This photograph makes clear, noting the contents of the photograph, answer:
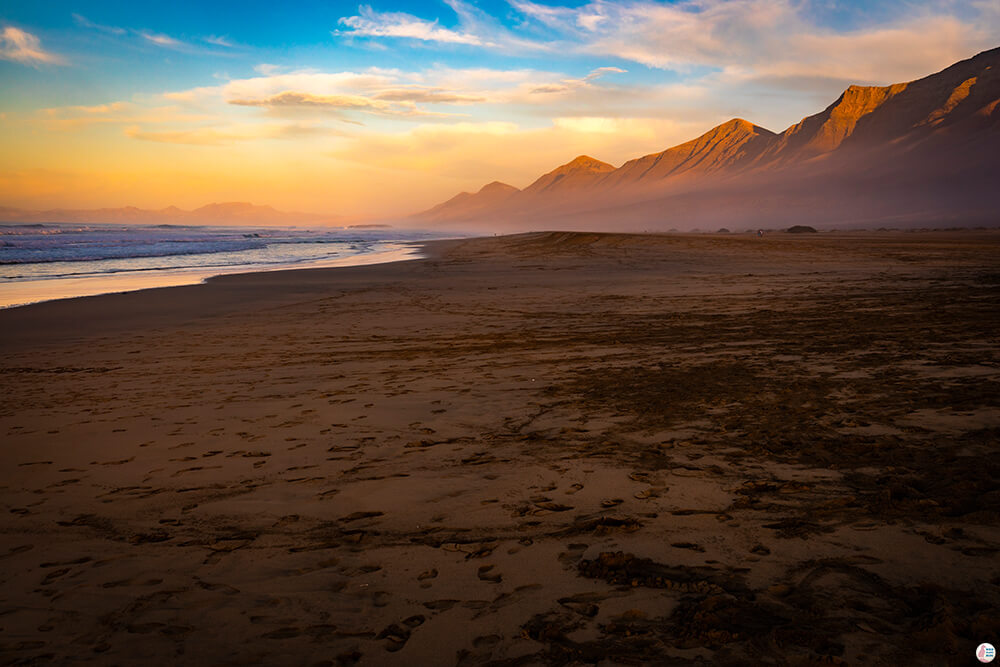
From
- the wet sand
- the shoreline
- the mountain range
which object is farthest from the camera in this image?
the mountain range

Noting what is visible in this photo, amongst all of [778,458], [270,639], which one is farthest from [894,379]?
[270,639]

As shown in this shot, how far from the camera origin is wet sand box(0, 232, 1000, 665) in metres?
2.41

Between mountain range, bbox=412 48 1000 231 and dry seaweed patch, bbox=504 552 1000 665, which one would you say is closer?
dry seaweed patch, bbox=504 552 1000 665

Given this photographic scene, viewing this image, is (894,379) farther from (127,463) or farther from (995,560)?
(127,463)

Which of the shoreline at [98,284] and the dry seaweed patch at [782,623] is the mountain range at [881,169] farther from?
the dry seaweed patch at [782,623]

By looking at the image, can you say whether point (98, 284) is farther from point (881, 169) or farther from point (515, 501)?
point (881, 169)

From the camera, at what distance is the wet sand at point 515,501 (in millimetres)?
2408

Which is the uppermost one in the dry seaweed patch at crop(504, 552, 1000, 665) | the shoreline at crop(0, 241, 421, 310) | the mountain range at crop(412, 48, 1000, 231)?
the mountain range at crop(412, 48, 1000, 231)

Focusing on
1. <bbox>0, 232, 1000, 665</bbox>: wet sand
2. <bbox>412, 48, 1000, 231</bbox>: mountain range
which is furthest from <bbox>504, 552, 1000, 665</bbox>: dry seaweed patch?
<bbox>412, 48, 1000, 231</bbox>: mountain range

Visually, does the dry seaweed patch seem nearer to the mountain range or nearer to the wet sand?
the wet sand

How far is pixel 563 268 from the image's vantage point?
72.9 ft

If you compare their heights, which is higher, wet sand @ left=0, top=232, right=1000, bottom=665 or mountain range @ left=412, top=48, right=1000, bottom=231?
mountain range @ left=412, top=48, right=1000, bottom=231

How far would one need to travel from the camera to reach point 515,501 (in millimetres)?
3609

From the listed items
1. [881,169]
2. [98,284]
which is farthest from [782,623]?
[881,169]
